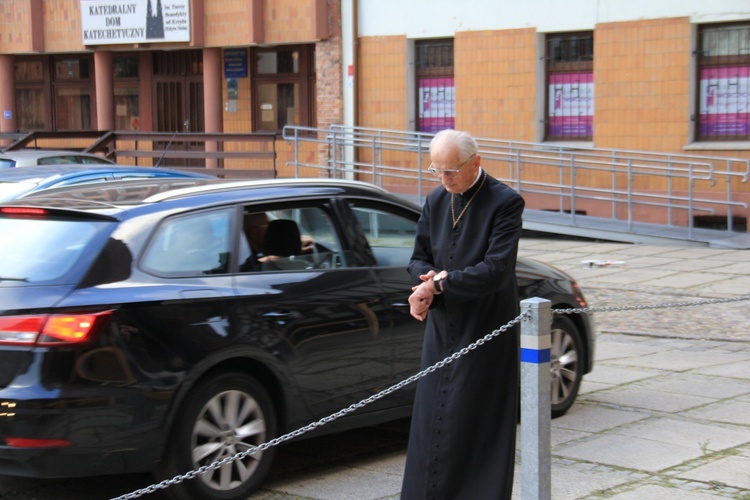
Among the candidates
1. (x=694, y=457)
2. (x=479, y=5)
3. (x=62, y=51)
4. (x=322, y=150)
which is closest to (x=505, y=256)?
(x=694, y=457)

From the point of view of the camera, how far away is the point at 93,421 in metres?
5.11

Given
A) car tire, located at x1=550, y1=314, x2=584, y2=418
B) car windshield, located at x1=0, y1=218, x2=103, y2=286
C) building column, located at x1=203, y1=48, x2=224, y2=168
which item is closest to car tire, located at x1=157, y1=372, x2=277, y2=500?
car windshield, located at x1=0, y1=218, x2=103, y2=286

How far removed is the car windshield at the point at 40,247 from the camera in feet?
17.7

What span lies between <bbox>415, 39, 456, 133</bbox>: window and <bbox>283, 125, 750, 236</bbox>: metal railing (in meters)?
0.54

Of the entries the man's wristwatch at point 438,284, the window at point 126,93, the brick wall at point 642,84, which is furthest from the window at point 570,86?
the man's wristwatch at point 438,284

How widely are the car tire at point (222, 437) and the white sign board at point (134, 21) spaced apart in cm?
1960

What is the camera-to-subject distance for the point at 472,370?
4801 mm

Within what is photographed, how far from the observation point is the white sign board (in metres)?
24.4

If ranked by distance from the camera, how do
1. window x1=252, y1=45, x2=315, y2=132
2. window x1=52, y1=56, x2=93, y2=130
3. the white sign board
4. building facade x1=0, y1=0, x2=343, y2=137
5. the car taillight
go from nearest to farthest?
the car taillight < building facade x1=0, y1=0, x2=343, y2=137 < the white sign board < window x1=252, y1=45, x2=315, y2=132 < window x1=52, y1=56, x2=93, y2=130

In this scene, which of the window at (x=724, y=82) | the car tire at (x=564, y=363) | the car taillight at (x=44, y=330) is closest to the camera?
the car taillight at (x=44, y=330)

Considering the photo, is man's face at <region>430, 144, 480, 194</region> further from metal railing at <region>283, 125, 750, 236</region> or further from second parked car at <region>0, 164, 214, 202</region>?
metal railing at <region>283, 125, 750, 236</region>

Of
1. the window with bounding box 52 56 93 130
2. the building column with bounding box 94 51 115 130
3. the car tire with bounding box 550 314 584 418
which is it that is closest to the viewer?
the car tire with bounding box 550 314 584 418

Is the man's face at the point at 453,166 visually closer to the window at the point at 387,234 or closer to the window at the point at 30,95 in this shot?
the window at the point at 387,234

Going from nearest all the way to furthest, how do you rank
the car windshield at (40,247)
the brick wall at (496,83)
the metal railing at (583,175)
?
the car windshield at (40,247)
the metal railing at (583,175)
the brick wall at (496,83)
